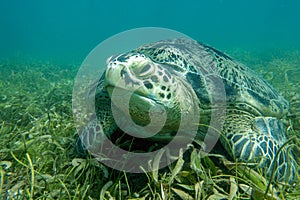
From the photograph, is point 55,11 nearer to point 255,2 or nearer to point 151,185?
point 255,2

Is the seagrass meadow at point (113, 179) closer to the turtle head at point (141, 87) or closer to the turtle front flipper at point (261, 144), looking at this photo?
the turtle front flipper at point (261, 144)

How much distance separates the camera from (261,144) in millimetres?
2066

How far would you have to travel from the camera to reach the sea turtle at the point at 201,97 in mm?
1902

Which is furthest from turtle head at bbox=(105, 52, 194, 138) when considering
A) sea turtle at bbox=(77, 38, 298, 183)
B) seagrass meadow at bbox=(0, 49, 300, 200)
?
seagrass meadow at bbox=(0, 49, 300, 200)

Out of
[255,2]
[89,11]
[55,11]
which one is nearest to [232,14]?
[255,2]

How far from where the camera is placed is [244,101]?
2.57m

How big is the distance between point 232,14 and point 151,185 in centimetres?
15584

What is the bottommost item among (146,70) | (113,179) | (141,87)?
(113,179)

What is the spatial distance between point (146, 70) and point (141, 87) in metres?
0.15

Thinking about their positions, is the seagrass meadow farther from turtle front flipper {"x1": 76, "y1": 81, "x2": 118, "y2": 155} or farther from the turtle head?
the turtle head

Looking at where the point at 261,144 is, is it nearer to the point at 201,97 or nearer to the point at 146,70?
the point at 201,97

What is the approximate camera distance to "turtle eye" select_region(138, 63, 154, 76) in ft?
6.27

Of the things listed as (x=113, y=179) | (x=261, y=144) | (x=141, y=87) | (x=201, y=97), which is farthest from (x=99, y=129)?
(x=261, y=144)

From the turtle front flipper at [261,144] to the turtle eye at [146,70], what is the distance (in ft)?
2.70
